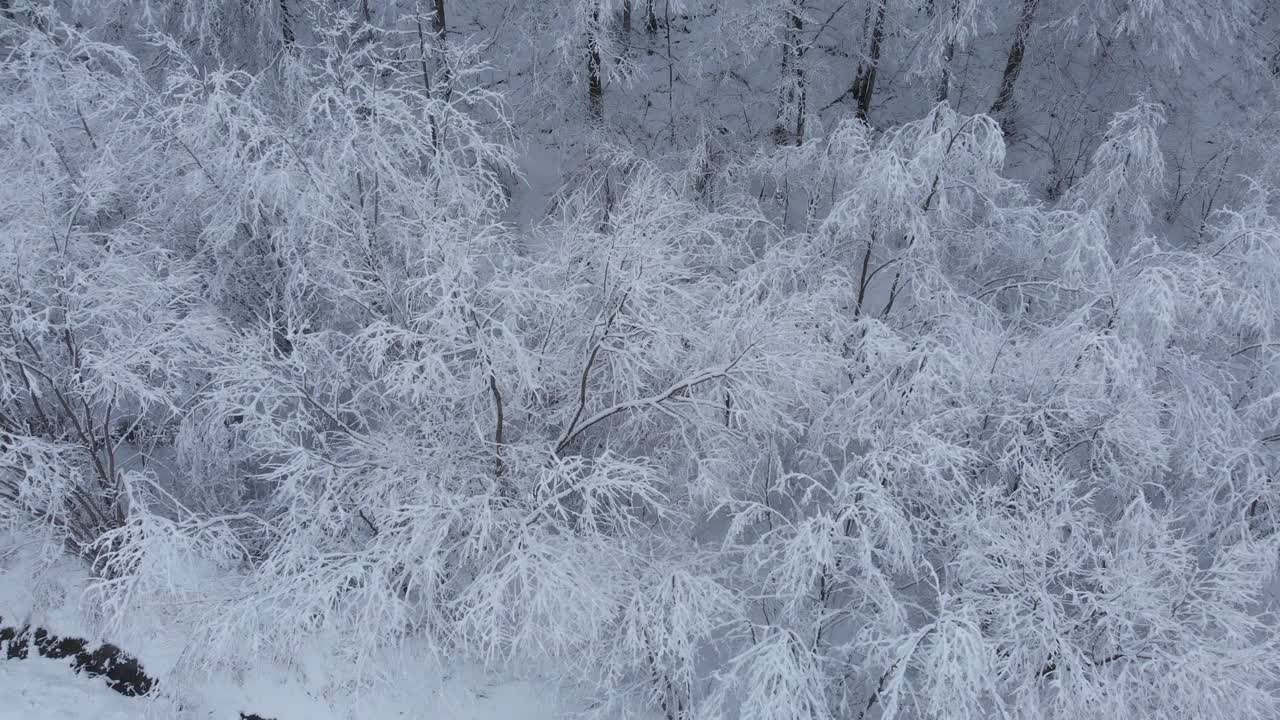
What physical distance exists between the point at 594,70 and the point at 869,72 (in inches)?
191

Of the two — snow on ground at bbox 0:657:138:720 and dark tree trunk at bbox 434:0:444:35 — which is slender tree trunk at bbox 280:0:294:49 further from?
snow on ground at bbox 0:657:138:720

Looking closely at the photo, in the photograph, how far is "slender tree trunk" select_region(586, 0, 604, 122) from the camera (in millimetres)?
11273

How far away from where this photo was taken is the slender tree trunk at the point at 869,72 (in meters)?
12.4

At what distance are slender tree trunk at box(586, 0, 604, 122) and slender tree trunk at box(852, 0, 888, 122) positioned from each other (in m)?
4.18

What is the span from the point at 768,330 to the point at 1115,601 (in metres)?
3.98

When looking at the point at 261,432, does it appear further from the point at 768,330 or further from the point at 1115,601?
the point at 1115,601

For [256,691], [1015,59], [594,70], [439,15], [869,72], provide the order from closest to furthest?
[256,691]
[439,15]
[594,70]
[1015,59]
[869,72]

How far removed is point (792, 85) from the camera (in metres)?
11.9

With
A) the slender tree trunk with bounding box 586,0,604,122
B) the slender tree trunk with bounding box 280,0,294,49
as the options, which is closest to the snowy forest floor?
the slender tree trunk with bounding box 280,0,294,49

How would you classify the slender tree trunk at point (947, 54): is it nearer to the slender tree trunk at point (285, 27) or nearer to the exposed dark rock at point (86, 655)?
the slender tree trunk at point (285, 27)

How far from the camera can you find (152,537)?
7.29m

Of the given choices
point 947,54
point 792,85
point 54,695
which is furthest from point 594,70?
point 54,695

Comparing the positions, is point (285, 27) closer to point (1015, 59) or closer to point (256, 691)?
point (256, 691)

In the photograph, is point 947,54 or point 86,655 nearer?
point 86,655
